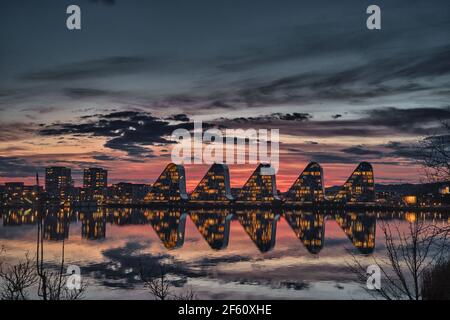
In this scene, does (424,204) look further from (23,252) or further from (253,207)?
(23,252)

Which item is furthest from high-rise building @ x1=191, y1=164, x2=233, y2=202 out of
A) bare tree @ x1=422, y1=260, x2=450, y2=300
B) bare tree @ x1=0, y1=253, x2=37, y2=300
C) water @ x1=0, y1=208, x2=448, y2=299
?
bare tree @ x1=422, y1=260, x2=450, y2=300

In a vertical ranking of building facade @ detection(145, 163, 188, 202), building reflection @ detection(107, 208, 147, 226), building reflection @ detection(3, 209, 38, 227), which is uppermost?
building facade @ detection(145, 163, 188, 202)

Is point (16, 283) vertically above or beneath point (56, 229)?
above

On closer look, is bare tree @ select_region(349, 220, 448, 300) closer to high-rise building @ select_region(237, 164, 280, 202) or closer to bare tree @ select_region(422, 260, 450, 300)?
bare tree @ select_region(422, 260, 450, 300)

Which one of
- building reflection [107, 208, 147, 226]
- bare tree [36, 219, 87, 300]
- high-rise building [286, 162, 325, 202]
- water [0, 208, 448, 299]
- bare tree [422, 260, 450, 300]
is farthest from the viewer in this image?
high-rise building [286, 162, 325, 202]

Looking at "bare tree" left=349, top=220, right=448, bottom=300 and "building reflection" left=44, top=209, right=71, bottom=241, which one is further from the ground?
"bare tree" left=349, top=220, right=448, bottom=300

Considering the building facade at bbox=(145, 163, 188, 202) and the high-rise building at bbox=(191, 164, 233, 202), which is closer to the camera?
the high-rise building at bbox=(191, 164, 233, 202)

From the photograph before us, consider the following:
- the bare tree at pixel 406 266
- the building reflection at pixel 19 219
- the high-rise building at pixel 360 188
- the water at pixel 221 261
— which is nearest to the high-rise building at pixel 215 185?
the high-rise building at pixel 360 188

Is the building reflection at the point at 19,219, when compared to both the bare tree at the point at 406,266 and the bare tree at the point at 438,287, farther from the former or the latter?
the bare tree at the point at 438,287

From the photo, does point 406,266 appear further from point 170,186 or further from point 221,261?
point 170,186

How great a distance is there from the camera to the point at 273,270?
31.1 metres

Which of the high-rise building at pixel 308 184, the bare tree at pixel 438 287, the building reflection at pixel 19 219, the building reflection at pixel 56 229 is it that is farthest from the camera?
the high-rise building at pixel 308 184

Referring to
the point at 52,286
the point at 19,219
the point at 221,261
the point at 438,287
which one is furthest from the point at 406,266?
the point at 19,219
